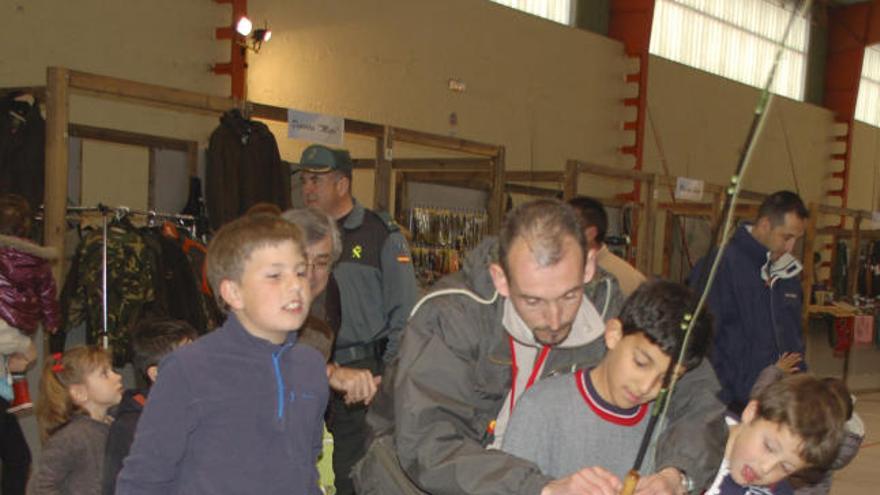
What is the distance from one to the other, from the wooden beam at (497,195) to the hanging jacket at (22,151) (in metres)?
3.02

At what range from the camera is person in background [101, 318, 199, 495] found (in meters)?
3.09

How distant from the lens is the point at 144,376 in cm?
345

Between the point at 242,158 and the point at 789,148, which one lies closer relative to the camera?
the point at 242,158

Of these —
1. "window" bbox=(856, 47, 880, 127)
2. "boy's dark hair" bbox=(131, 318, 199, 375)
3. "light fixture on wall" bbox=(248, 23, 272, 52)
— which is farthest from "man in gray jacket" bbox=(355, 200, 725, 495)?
"window" bbox=(856, 47, 880, 127)

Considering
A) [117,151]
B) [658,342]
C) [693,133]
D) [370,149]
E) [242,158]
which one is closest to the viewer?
[658,342]

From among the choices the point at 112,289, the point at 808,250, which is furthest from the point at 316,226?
the point at 808,250

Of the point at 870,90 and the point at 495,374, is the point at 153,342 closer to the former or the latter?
the point at 495,374

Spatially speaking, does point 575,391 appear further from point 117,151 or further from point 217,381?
point 117,151

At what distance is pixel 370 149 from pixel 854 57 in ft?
40.8

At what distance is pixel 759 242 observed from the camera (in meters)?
4.73

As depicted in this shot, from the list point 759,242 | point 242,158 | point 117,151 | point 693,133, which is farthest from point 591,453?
point 693,133

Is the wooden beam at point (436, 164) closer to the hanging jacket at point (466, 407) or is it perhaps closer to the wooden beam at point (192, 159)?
the wooden beam at point (192, 159)

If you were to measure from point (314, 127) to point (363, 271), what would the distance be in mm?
1652

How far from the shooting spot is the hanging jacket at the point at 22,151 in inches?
213
